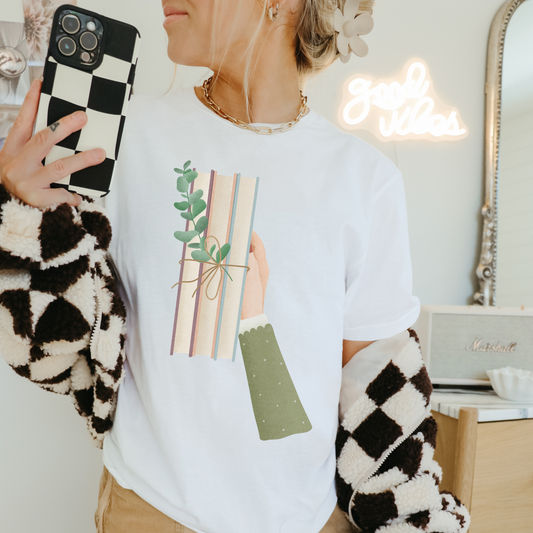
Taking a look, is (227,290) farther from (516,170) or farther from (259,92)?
(516,170)

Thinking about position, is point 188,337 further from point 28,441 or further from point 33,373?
point 28,441

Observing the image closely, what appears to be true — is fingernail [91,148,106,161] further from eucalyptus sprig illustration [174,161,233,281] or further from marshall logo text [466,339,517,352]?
marshall logo text [466,339,517,352]

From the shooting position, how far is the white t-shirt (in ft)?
1.87

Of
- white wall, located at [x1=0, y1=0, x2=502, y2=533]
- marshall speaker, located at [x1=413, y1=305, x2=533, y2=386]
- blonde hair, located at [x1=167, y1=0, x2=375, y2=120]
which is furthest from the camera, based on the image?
marshall speaker, located at [x1=413, y1=305, x2=533, y2=386]

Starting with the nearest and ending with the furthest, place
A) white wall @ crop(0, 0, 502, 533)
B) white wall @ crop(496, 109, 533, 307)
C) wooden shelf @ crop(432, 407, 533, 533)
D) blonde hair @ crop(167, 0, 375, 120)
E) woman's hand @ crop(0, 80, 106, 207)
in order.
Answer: woman's hand @ crop(0, 80, 106, 207) < blonde hair @ crop(167, 0, 375, 120) < wooden shelf @ crop(432, 407, 533, 533) < white wall @ crop(0, 0, 502, 533) < white wall @ crop(496, 109, 533, 307)

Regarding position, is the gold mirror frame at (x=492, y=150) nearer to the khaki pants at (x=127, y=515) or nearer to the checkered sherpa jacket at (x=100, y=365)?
the checkered sherpa jacket at (x=100, y=365)

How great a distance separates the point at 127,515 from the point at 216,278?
0.34 m

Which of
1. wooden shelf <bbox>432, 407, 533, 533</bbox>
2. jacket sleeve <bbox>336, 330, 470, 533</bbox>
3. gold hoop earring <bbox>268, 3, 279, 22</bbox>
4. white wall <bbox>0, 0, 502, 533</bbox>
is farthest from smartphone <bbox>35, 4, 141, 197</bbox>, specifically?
wooden shelf <bbox>432, 407, 533, 533</bbox>

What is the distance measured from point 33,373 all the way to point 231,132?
42 cm

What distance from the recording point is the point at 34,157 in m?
0.41

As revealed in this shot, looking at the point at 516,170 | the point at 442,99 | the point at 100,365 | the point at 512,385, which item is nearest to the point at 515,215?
the point at 516,170

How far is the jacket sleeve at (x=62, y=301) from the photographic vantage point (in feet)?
1.47

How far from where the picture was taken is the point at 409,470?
2.13 ft

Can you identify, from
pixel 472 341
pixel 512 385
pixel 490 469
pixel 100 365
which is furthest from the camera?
pixel 472 341
